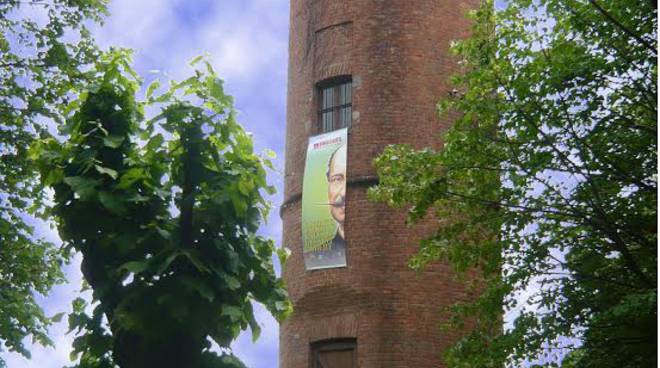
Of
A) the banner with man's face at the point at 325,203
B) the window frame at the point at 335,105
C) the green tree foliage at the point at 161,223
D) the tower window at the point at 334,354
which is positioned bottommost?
the green tree foliage at the point at 161,223

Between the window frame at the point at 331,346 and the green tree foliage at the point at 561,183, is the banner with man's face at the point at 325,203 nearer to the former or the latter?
the window frame at the point at 331,346

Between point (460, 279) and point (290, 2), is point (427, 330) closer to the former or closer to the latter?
point (460, 279)

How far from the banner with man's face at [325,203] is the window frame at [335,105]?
36 centimetres

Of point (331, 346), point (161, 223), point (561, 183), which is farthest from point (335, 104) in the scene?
point (161, 223)

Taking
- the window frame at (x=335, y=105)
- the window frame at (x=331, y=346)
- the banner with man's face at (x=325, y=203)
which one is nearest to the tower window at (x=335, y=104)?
the window frame at (x=335, y=105)

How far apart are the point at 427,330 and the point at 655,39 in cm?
892

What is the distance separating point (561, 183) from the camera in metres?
15.2

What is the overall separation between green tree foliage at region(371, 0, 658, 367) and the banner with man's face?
597 cm

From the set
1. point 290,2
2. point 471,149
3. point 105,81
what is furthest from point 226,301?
point 290,2

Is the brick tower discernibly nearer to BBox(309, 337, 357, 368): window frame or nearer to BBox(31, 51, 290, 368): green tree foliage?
BBox(309, 337, 357, 368): window frame

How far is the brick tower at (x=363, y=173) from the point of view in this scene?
2134 cm

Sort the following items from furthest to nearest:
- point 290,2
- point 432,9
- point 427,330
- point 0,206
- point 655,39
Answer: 1. point 290,2
2. point 432,9
3. point 427,330
4. point 0,206
5. point 655,39

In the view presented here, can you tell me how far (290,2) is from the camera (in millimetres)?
25703

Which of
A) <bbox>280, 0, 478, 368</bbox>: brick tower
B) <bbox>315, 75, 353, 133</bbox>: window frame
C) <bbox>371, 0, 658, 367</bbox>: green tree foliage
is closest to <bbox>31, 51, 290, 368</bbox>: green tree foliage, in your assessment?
<bbox>371, 0, 658, 367</bbox>: green tree foliage
